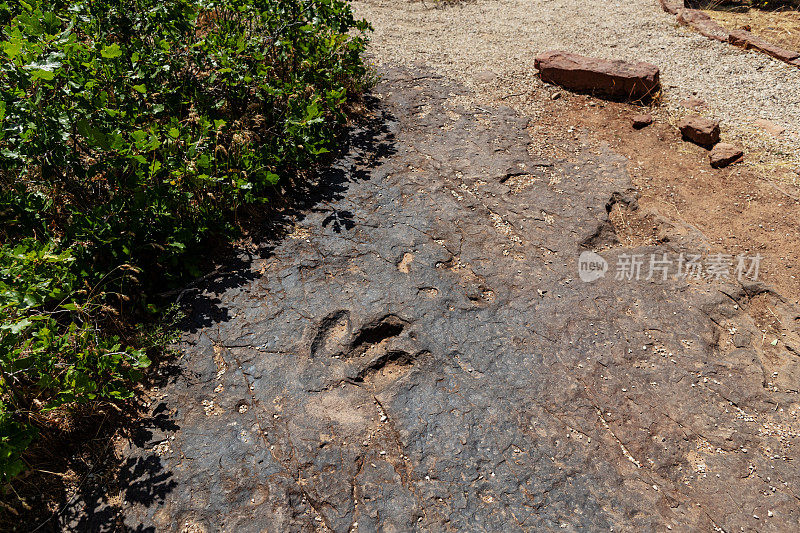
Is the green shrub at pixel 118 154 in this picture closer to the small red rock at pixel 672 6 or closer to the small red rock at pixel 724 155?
the small red rock at pixel 724 155

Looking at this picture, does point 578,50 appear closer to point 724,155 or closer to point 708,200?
point 724,155

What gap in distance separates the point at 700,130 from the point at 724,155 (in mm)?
279

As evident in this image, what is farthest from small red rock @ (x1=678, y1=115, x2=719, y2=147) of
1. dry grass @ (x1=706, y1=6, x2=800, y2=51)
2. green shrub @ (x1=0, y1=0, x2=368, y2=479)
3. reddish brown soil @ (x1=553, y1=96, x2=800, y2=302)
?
green shrub @ (x1=0, y1=0, x2=368, y2=479)

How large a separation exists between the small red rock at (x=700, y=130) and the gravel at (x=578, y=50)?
262mm

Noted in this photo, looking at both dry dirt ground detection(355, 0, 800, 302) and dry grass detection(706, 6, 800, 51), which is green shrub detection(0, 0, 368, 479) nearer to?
dry dirt ground detection(355, 0, 800, 302)

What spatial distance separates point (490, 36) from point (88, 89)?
4.56 m

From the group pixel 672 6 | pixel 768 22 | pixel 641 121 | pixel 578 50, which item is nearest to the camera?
pixel 641 121

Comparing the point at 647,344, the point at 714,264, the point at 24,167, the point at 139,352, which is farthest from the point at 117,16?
the point at 714,264

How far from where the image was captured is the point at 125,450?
228 cm

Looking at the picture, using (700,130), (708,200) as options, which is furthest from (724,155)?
(708,200)

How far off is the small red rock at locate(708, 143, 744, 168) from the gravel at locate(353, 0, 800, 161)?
278mm

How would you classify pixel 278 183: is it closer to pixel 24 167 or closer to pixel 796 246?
pixel 24 167

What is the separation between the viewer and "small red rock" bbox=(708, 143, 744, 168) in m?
3.95

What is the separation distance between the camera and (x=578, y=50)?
565cm
